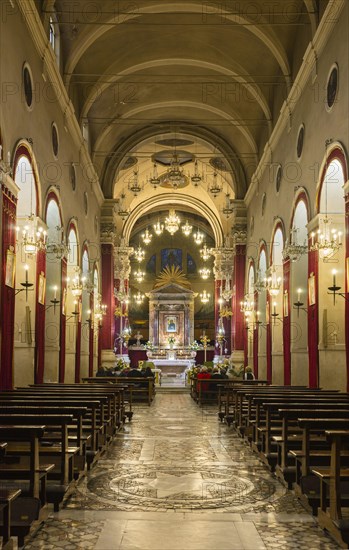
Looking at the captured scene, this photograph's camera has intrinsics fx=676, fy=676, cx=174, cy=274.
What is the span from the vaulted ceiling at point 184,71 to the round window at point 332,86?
6.40 feet

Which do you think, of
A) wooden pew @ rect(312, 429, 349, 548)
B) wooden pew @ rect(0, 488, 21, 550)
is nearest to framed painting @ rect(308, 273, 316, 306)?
wooden pew @ rect(312, 429, 349, 548)

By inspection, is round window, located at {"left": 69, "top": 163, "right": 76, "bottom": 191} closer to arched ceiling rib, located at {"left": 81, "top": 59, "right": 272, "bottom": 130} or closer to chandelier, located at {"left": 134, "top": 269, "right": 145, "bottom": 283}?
arched ceiling rib, located at {"left": 81, "top": 59, "right": 272, "bottom": 130}

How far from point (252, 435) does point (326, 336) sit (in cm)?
444

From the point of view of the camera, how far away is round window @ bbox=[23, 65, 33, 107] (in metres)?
13.4

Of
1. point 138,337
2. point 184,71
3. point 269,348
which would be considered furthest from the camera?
point 138,337

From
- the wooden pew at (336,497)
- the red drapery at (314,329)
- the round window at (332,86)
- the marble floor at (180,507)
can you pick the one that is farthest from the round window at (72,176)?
the wooden pew at (336,497)

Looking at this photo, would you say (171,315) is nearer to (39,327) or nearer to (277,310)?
(277,310)

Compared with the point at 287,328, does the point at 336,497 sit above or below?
below

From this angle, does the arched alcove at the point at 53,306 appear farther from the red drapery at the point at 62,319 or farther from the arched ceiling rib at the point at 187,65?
the arched ceiling rib at the point at 187,65

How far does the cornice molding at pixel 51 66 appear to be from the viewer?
519 inches

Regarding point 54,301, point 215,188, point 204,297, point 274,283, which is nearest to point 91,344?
point 215,188

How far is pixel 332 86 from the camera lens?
43.6 feet

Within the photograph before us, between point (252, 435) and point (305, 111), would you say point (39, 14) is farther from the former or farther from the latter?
point (252, 435)

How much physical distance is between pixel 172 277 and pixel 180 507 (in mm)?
36433
